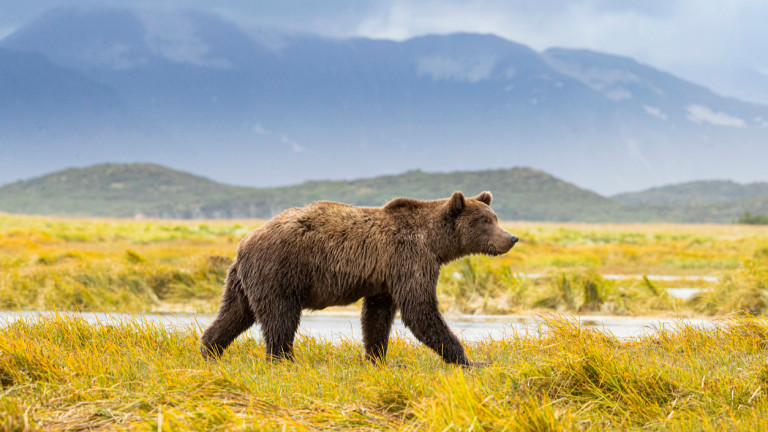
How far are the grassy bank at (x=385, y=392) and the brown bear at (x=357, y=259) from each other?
19.9 inches

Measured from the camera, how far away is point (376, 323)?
7.83 meters

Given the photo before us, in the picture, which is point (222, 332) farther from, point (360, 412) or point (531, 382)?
point (531, 382)

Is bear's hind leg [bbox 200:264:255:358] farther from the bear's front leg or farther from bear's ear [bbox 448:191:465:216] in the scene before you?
bear's ear [bbox 448:191:465:216]

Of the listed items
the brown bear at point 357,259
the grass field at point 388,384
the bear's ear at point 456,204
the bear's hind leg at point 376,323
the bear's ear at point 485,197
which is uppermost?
the bear's ear at point 485,197

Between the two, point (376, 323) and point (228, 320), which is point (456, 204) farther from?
point (228, 320)

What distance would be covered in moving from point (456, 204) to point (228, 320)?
2.71 m

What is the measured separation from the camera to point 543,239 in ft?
156

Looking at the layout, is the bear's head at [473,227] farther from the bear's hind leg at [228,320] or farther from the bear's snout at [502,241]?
the bear's hind leg at [228,320]

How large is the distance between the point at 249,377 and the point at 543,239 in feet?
139

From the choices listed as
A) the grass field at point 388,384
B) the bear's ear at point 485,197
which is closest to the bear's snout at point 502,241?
the bear's ear at point 485,197

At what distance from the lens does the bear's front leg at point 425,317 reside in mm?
7090

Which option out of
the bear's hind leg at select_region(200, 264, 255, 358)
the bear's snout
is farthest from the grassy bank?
the bear's snout

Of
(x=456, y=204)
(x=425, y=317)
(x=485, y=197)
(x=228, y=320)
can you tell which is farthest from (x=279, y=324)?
(x=485, y=197)

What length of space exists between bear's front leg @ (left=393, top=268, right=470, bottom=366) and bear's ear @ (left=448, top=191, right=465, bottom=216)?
844 mm
